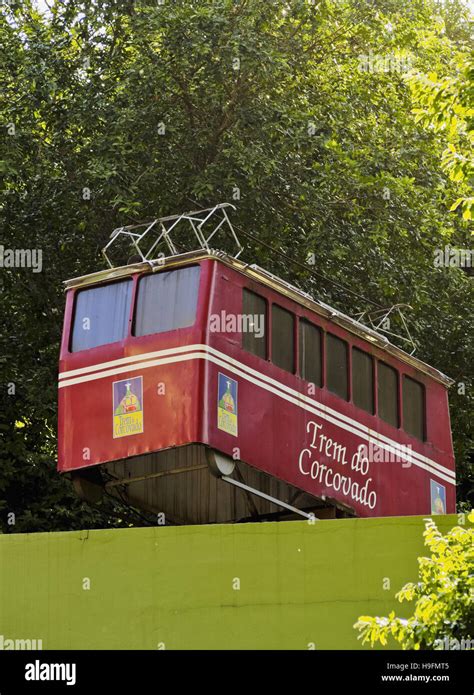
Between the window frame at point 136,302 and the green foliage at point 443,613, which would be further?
the window frame at point 136,302

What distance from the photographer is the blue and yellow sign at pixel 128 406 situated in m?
16.1

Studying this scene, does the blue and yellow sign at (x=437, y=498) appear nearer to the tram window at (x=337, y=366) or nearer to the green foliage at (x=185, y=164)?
the tram window at (x=337, y=366)

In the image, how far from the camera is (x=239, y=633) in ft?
42.1

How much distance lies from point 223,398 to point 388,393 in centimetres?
399

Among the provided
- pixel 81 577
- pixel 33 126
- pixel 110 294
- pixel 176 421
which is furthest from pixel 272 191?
pixel 81 577

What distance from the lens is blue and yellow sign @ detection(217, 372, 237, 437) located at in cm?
1576

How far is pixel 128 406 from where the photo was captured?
16250 millimetres

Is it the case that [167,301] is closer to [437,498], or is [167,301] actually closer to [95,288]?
[95,288]

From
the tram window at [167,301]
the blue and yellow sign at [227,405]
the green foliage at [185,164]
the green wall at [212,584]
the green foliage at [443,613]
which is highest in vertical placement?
the green foliage at [185,164]

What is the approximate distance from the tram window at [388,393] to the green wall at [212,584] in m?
5.93

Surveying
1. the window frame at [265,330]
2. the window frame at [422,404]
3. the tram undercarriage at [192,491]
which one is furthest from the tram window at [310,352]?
the window frame at [422,404]

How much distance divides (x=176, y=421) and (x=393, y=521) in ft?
12.0

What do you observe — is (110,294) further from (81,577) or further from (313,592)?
(313,592)

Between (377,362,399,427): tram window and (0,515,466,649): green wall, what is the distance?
5.93 metres
